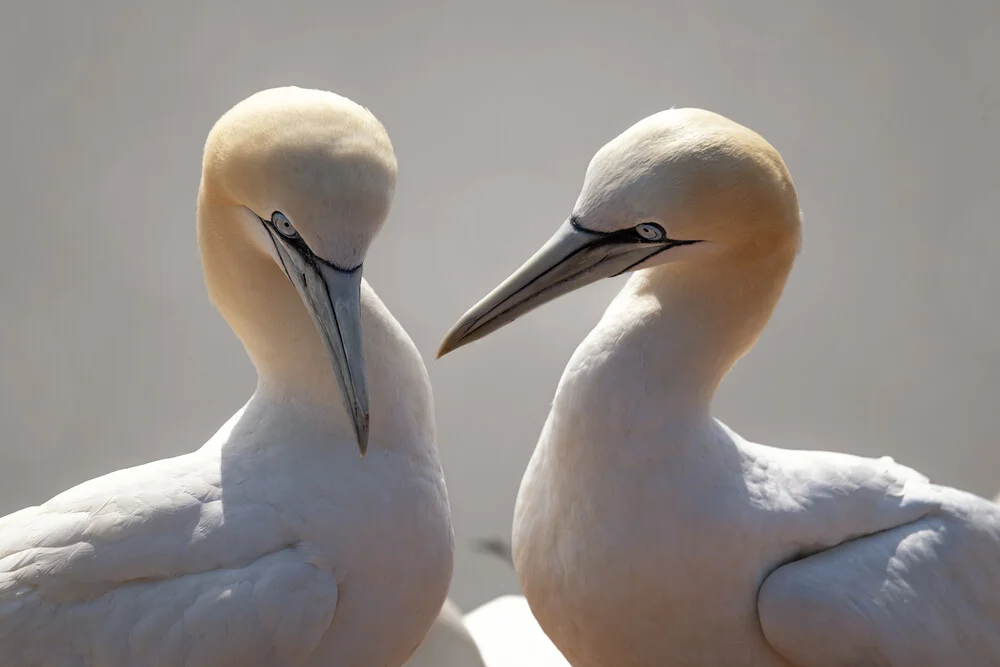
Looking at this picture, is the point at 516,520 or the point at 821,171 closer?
the point at 516,520

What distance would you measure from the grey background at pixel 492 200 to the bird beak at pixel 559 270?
145cm

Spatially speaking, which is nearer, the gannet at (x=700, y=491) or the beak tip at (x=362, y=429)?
the beak tip at (x=362, y=429)

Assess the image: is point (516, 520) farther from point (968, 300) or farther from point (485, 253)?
point (968, 300)

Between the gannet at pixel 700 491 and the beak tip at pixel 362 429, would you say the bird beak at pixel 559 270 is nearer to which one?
the gannet at pixel 700 491

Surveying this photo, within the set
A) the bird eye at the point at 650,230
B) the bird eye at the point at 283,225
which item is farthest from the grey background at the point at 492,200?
the bird eye at the point at 283,225

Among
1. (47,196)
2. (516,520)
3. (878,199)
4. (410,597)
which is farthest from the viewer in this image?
(878,199)

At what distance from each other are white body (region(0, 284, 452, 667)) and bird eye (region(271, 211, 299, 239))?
0.87ft

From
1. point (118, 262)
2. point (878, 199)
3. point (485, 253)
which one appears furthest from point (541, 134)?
point (118, 262)

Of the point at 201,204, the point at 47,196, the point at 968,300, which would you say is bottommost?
the point at 968,300

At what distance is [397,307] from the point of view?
12.1 feet

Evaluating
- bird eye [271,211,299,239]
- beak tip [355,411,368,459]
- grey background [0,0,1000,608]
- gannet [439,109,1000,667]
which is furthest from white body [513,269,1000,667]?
grey background [0,0,1000,608]

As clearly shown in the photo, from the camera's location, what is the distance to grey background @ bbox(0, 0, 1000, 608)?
11.6 feet

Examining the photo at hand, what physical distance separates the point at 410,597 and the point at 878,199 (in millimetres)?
2246

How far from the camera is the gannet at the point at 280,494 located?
1954 mm
